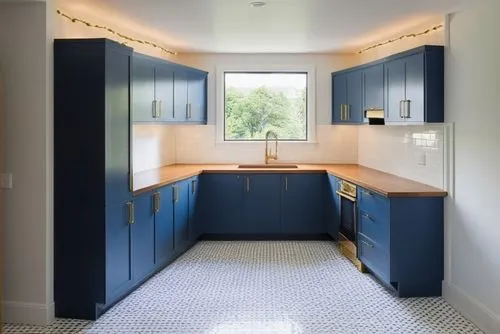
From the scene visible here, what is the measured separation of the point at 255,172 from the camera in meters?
6.14

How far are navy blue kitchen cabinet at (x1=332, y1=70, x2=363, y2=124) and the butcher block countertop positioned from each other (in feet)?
2.02

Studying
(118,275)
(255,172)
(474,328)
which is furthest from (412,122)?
(118,275)

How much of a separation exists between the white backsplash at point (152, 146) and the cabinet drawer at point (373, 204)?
2.39 m

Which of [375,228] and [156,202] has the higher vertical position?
[156,202]

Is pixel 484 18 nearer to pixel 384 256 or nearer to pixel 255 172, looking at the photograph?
pixel 384 256

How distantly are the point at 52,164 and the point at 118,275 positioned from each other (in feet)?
3.17

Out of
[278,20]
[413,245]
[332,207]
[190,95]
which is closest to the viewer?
[413,245]

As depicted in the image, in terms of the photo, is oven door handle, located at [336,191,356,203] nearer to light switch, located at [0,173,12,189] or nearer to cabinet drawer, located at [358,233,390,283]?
cabinet drawer, located at [358,233,390,283]

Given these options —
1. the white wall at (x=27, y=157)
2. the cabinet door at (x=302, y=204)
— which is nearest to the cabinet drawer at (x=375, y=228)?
the cabinet door at (x=302, y=204)

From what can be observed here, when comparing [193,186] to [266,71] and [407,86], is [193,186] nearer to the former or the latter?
[266,71]

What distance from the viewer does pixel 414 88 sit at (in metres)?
4.26

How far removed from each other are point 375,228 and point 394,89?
129 cm

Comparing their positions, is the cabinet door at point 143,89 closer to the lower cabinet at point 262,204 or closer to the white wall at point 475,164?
the lower cabinet at point 262,204

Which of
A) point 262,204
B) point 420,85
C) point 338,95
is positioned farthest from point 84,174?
point 338,95
